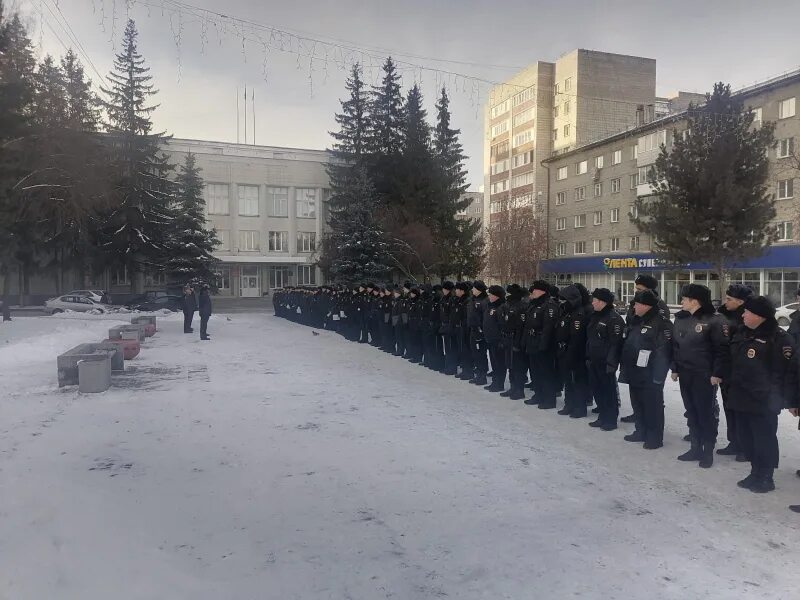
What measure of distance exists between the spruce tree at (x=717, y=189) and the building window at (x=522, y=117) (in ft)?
Result: 138

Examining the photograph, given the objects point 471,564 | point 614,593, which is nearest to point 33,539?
point 471,564

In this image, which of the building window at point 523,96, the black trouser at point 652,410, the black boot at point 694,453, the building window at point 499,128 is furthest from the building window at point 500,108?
the black boot at point 694,453

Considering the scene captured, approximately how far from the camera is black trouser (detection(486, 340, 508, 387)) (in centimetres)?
1057

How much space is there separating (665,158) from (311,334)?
15950 mm

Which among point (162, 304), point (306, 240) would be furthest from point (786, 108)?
point (306, 240)

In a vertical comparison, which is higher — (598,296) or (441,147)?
(441,147)

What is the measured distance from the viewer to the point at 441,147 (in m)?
48.5

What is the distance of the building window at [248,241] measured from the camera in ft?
212

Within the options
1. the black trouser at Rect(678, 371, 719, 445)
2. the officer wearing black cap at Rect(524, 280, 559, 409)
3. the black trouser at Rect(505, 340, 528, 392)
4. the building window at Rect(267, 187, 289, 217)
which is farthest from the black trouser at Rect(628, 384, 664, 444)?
the building window at Rect(267, 187, 289, 217)

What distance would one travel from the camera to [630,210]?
47406mm

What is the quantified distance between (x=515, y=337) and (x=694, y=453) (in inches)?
144

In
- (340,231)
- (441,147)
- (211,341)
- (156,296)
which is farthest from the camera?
(441,147)

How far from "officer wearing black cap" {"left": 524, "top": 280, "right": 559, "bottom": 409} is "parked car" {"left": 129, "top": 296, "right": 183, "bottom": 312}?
31395mm

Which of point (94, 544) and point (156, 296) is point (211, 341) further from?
point (156, 296)
